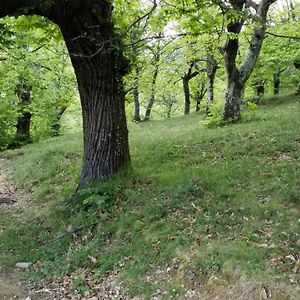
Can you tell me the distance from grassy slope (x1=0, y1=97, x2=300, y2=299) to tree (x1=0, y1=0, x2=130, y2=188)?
2.51ft

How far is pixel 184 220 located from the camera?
7.10 m

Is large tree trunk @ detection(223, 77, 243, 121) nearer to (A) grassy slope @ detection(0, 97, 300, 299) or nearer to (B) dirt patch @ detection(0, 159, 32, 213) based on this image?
(A) grassy slope @ detection(0, 97, 300, 299)

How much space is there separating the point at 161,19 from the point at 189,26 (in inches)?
39.4

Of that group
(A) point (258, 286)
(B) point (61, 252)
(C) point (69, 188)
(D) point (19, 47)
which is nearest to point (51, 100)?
(D) point (19, 47)

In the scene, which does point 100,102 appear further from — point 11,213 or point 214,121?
point 214,121

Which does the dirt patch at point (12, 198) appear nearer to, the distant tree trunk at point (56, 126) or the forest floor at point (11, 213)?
the forest floor at point (11, 213)

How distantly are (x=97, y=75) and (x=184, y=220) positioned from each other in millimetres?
4040

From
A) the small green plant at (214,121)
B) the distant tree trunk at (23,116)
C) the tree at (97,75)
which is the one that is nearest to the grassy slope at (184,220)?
the tree at (97,75)

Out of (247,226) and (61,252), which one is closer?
(247,226)

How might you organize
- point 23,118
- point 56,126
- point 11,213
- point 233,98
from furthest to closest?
point 56,126 → point 23,118 → point 233,98 → point 11,213

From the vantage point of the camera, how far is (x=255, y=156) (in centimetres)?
970

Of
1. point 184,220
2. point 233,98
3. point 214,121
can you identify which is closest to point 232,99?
point 233,98

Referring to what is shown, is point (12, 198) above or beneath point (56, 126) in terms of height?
beneath

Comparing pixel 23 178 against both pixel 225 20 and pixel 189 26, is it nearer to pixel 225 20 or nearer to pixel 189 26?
pixel 189 26
